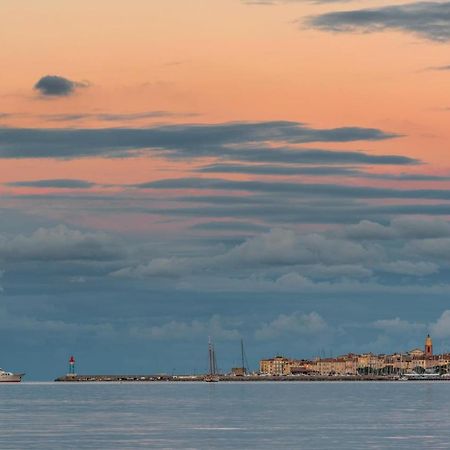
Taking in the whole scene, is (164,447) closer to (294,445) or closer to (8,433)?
(294,445)

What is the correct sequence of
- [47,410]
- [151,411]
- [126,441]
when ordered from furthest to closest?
[47,410] → [151,411] → [126,441]

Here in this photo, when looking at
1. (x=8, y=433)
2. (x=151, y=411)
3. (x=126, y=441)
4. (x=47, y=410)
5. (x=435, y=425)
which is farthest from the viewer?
(x=47, y=410)

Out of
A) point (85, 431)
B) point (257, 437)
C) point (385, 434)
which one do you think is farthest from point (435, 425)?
point (85, 431)

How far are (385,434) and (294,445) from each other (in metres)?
11.4

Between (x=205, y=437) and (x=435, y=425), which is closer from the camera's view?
(x=205, y=437)

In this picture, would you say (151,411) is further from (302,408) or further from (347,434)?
(347,434)

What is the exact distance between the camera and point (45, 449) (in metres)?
79.3

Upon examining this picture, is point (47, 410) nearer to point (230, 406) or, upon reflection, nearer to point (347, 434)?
point (230, 406)

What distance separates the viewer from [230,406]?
147750 mm

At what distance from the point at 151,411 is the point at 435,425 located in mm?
36625

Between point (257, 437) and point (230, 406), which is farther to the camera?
point (230, 406)

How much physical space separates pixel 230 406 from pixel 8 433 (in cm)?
5559

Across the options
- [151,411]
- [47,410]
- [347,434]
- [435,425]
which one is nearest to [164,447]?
[347,434]

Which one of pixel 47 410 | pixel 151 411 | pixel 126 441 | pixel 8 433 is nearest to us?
pixel 126 441
